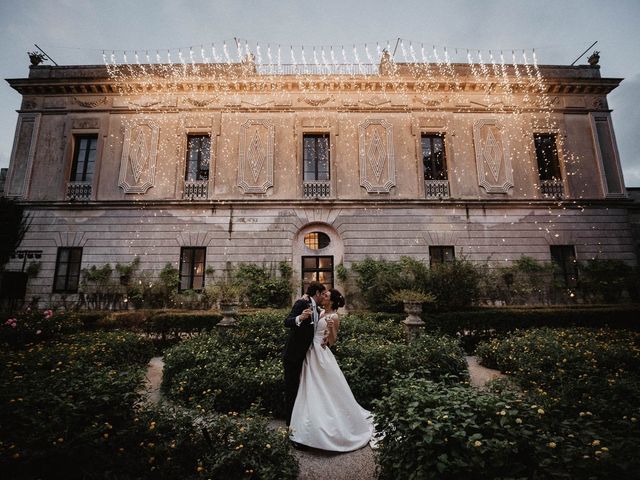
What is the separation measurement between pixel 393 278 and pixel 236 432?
30.2 ft

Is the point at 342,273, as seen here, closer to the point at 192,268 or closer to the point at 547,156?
the point at 192,268

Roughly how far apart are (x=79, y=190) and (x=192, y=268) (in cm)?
642

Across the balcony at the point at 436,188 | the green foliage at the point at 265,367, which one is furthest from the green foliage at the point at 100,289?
the balcony at the point at 436,188

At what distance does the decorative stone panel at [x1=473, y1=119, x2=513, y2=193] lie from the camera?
45.8ft

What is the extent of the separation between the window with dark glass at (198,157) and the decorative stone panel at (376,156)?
7.06 meters

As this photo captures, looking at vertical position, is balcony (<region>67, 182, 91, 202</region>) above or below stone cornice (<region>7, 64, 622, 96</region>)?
below

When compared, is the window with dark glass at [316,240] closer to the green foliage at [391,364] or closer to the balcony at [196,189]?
the balcony at [196,189]

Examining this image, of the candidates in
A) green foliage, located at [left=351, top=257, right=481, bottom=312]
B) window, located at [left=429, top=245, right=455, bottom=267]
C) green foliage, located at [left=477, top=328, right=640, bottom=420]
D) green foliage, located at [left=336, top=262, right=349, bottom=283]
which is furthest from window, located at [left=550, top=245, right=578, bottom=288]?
green foliage, located at [left=336, top=262, right=349, bottom=283]

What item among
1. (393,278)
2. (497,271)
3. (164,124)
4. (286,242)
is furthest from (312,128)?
(497,271)

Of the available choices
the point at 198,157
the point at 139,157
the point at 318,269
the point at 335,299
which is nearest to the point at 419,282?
the point at 318,269

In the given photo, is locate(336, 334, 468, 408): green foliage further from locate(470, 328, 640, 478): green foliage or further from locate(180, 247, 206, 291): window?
locate(180, 247, 206, 291): window

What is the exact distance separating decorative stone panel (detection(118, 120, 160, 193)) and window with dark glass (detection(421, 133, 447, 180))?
12.3 metres

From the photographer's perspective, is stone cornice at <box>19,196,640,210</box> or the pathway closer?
the pathway

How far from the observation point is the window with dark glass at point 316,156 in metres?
14.3
